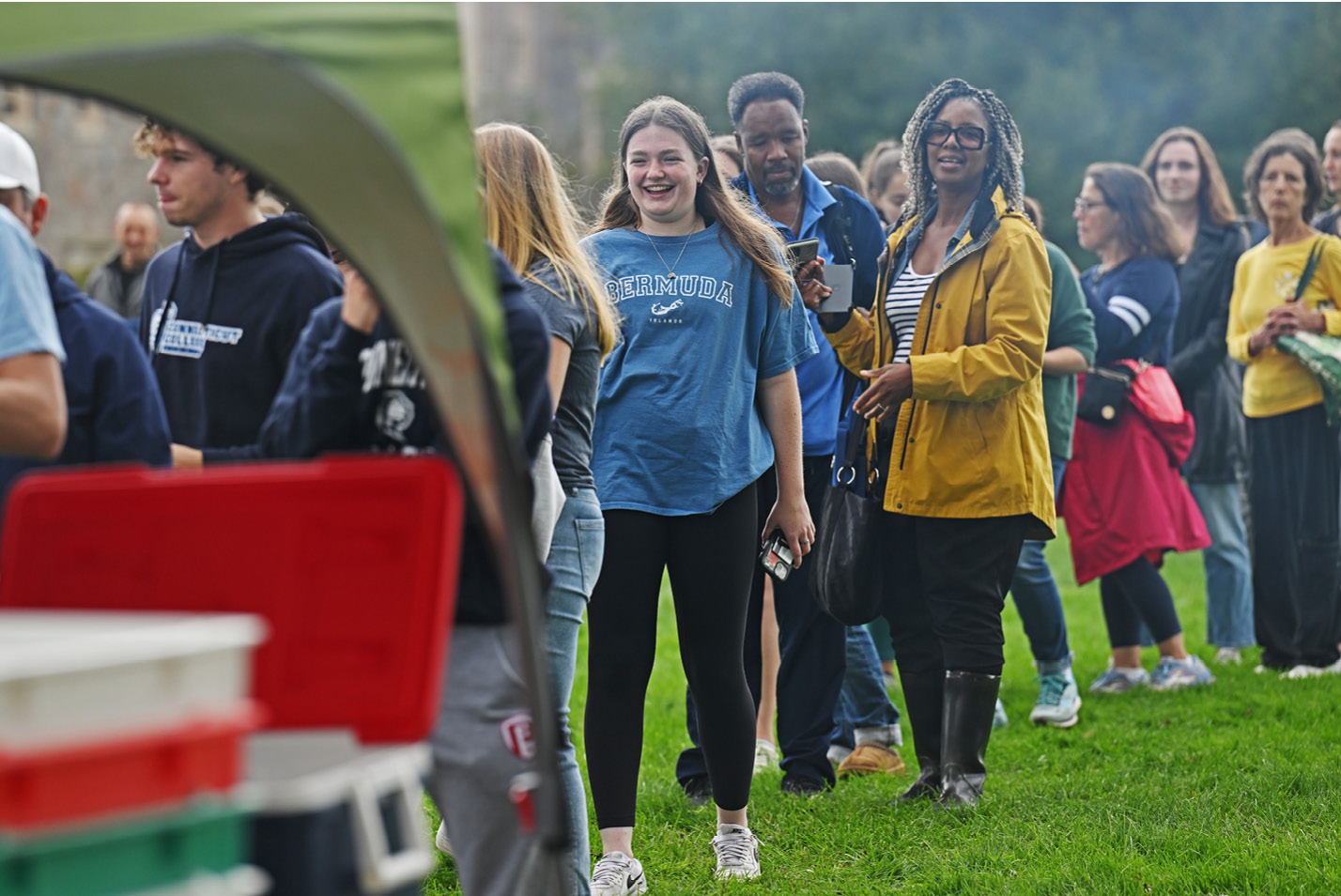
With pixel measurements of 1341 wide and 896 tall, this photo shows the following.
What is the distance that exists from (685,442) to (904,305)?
110 cm

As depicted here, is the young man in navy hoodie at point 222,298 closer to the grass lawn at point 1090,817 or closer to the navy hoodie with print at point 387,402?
the navy hoodie with print at point 387,402

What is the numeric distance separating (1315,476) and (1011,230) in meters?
2.82

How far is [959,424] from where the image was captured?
4.50m

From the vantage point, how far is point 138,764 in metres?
1.63

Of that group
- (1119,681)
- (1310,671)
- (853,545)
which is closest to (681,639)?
(853,545)

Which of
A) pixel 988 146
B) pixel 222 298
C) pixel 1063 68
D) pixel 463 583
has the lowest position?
pixel 463 583

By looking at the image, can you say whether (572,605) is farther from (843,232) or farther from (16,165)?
(843,232)

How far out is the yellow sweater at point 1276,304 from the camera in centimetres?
642

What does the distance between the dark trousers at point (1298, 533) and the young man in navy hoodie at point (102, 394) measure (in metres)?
5.14

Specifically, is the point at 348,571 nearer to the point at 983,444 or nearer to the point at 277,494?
the point at 277,494

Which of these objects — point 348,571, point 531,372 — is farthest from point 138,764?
point 531,372

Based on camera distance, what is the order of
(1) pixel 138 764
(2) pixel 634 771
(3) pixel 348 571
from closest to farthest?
(1) pixel 138 764, (3) pixel 348 571, (2) pixel 634 771

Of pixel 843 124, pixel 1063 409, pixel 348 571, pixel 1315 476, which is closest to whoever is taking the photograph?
pixel 348 571

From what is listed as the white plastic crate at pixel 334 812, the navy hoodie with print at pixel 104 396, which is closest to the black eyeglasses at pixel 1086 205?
the navy hoodie with print at pixel 104 396
